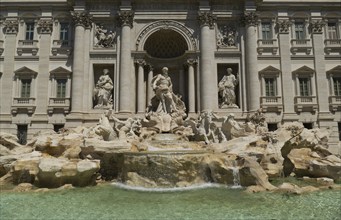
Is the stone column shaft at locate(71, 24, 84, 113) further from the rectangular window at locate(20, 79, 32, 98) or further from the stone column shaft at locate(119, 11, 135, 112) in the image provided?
the rectangular window at locate(20, 79, 32, 98)

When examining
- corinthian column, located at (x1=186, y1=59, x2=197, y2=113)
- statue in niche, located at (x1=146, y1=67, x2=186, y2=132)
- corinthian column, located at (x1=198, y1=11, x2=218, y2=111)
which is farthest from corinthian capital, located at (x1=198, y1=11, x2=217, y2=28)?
statue in niche, located at (x1=146, y1=67, x2=186, y2=132)

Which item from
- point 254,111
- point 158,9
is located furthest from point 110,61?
point 254,111

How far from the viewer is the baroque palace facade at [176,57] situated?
23.3 m

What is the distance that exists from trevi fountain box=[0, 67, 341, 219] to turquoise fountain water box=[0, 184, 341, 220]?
3 centimetres

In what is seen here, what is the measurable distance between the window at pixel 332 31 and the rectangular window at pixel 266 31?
16.4 ft

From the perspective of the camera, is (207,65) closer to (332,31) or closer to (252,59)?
A: (252,59)

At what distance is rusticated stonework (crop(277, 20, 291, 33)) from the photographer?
24609 millimetres

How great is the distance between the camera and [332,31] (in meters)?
25.2

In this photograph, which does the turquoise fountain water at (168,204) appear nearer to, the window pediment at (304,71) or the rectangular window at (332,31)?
the window pediment at (304,71)

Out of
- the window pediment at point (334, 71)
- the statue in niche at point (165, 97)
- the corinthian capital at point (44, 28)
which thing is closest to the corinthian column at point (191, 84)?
the statue in niche at point (165, 97)

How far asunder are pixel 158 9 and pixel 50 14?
8.88 meters

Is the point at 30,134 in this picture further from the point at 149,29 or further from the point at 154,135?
the point at 149,29

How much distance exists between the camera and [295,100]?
23.8 m

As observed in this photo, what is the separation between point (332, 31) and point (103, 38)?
1909 cm
